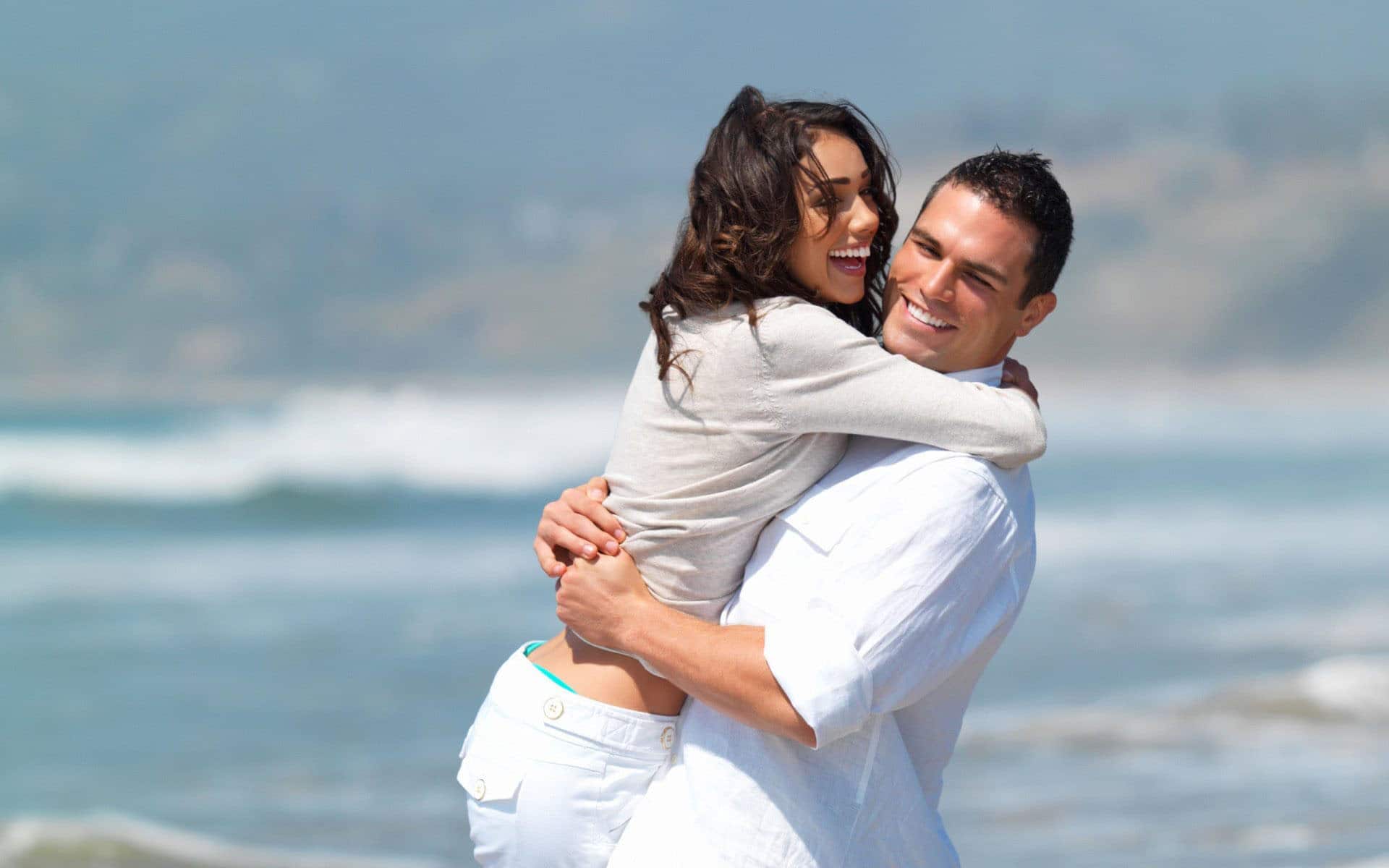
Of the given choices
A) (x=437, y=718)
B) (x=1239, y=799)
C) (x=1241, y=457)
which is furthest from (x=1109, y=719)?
(x=1241, y=457)

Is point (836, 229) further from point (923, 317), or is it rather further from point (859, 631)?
point (859, 631)

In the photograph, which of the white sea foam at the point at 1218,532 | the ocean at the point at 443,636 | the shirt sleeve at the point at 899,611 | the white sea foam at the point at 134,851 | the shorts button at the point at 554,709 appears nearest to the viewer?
the shirt sleeve at the point at 899,611

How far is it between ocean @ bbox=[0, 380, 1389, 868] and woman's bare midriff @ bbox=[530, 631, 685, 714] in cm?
372

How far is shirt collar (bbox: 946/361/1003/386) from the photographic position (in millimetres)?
2240

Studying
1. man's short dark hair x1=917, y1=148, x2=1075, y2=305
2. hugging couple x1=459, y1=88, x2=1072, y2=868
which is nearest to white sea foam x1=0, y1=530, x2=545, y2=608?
hugging couple x1=459, y1=88, x2=1072, y2=868

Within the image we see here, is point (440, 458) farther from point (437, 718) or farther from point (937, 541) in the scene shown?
point (937, 541)

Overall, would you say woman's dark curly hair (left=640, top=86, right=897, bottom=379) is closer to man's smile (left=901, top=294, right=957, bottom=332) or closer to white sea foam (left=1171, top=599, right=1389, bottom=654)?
man's smile (left=901, top=294, right=957, bottom=332)

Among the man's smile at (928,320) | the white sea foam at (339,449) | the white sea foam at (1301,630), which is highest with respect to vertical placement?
the white sea foam at (339,449)

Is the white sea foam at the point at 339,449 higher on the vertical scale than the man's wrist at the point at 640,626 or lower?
higher

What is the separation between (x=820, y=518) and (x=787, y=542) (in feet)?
0.23

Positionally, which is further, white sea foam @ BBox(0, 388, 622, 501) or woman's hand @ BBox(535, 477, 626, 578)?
white sea foam @ BBox(0, 388, 622, 501)

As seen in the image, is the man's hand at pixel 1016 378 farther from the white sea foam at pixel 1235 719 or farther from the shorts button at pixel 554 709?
the white sea foam at pixel 1235 719

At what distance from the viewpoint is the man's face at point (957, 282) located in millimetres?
2176

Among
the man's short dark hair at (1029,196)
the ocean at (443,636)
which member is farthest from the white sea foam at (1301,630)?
the man's short dark hair at (1029,196)
